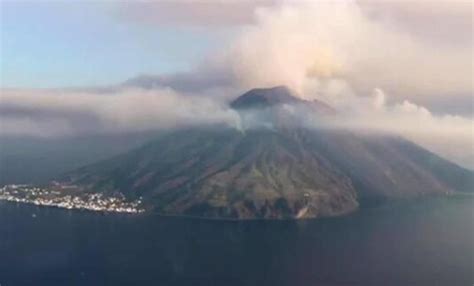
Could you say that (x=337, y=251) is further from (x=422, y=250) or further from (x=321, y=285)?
(x=321, y=285)

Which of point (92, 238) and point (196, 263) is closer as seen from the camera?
point (196, 263)

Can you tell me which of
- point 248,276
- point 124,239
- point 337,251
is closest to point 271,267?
point 248,276

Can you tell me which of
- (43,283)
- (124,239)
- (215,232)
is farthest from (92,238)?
(43,283)

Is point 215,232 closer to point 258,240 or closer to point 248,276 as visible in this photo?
point 258,240

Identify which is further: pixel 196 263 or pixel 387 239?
pixel 387 239

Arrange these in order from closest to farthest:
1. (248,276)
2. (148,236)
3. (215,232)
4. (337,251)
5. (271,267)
Result: (248,276) < (271,267) < (337,251) < (148,236) < (215,232)

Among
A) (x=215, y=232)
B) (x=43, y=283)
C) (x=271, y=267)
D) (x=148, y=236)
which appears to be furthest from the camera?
(x=215, y=232)
